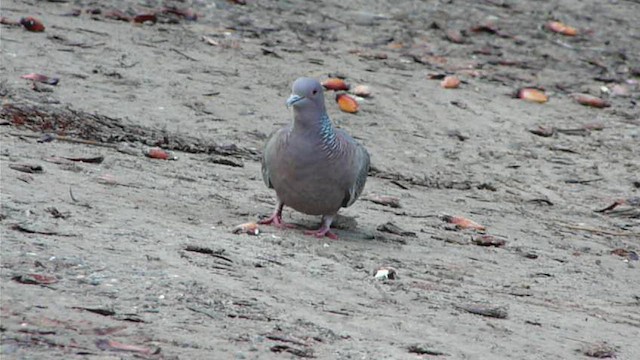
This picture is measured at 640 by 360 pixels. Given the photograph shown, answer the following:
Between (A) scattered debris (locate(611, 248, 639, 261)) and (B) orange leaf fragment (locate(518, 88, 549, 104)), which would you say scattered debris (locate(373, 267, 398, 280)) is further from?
(B) orange leaf fragment (locate(518, 88, 549, 104))

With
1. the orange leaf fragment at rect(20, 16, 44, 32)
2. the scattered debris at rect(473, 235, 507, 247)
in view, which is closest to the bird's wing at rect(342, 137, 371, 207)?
the scattered debris at rect(473, 235, 507, 247)

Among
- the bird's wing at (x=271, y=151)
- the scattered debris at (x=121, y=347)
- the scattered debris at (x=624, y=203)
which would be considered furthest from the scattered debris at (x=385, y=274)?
the scattered debris at (x=624, y=203)

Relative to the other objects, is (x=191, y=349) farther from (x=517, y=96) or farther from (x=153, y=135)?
(x=517, y=96)

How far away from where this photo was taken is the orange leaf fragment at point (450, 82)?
11688 mm

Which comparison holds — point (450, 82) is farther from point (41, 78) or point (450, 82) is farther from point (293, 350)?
point (293, 350)

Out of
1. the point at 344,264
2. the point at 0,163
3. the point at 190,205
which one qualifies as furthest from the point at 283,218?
the point at 0,163

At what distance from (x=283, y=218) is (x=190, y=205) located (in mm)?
739

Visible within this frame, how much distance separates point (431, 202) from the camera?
884 centimetres

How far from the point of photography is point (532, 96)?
12.0m

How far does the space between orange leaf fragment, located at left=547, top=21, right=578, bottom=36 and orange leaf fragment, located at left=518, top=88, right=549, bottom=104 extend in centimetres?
244

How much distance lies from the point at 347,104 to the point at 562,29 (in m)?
4.72

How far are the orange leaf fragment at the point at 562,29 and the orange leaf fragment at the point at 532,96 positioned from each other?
244cm

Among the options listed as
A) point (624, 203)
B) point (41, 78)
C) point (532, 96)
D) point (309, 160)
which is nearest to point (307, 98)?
point (309, 160)

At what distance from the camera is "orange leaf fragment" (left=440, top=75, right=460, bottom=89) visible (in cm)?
1169
